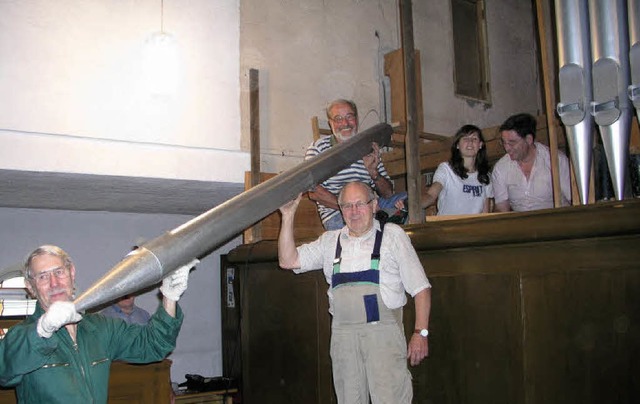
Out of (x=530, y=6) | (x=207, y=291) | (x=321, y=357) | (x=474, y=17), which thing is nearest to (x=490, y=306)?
(x=321, y=357)

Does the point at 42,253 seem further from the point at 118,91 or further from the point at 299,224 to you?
the point at 299,224

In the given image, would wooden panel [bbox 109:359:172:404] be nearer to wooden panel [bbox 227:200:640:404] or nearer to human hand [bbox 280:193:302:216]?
human hand [bbox 280:193:302:216]

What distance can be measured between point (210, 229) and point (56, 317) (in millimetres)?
848

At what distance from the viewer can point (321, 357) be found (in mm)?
4148

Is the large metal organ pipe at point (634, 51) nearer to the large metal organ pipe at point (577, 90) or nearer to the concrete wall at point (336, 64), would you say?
the large metal organ pipe at point (577, 90)

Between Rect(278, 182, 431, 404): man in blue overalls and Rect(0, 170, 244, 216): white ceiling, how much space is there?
83.6 inches

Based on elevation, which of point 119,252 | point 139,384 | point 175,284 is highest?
point 119,252

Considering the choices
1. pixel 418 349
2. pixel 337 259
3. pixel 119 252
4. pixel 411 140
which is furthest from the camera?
pixel 119 252

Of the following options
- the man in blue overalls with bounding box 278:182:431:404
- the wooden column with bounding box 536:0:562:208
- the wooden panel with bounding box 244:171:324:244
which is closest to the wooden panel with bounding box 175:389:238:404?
the wooden panel with bounding box 244:171:324:244

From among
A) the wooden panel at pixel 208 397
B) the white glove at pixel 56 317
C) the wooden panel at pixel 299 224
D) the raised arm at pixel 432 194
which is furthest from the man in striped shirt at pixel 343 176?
the wooden panel at pixel 208 397

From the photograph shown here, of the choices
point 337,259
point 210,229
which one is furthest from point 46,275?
point 337,259

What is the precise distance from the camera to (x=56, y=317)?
217cm

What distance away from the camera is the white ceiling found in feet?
14.9

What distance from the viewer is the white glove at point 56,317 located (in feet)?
7.13
